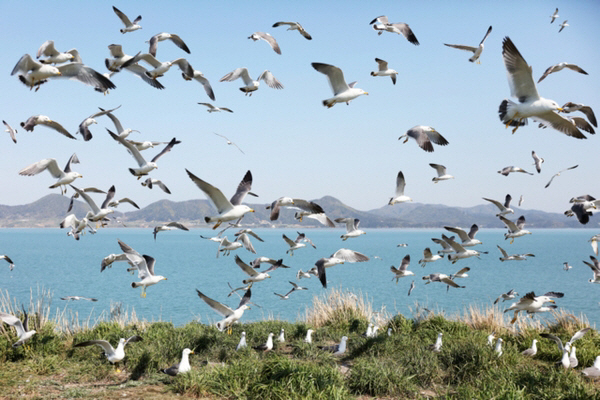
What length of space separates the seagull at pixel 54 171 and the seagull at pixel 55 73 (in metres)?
1.87

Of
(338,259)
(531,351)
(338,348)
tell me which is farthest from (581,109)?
(338,348)

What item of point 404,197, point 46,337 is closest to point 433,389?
point 404,197

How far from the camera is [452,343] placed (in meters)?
10.6

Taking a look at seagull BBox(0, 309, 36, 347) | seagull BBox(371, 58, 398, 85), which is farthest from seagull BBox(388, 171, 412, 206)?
seagull BBox(0, 309, 36, 347)

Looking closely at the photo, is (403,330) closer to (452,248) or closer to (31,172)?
(452,248)

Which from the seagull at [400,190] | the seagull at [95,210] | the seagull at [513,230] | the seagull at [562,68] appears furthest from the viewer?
the seagull at [513,230]

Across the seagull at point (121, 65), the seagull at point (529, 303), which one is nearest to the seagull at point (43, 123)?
the seagull at point (121, 65)

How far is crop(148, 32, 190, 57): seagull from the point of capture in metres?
11.8

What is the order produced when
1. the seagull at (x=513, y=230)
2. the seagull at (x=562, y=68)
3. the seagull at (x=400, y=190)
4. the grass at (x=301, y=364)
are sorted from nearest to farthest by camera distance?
the grass at (x=301, y=364) → the seagull at (x=562, y=68) → the seagull at (x=400, y=190) → the seagull at (x=513, y=230)

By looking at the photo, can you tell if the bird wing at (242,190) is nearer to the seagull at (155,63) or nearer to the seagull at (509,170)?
the seagull at (155,63)

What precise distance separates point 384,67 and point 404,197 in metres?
3.77

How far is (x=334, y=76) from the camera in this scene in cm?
A: 1109

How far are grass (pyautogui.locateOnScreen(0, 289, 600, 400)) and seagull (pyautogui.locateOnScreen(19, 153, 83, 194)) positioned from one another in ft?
8.63

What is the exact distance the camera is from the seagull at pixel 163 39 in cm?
1183
